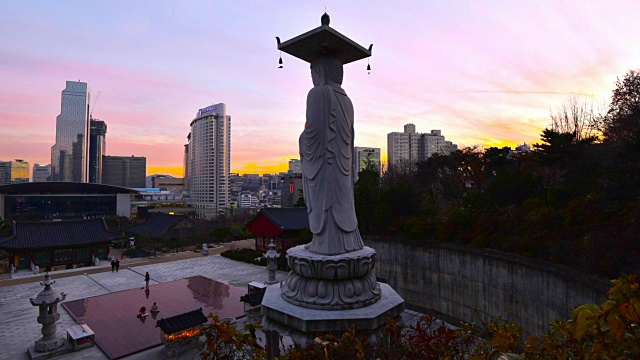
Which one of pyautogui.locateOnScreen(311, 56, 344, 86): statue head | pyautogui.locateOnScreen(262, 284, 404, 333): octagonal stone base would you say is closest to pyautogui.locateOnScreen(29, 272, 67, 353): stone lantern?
pyautogui.locateOnScreen(262, 284, 404, 333): octagonal stone base

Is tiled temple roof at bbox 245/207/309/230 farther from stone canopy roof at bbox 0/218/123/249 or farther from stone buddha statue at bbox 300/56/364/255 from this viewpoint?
stone buddha statue at bbox 300/56/364/255

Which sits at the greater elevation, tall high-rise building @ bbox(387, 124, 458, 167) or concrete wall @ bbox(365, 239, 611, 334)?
tall high-rise building @ bbox(387, 124, 458, 167)

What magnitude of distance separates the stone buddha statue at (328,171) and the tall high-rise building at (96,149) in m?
139

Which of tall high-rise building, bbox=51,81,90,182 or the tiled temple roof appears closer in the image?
the tiled temple roof

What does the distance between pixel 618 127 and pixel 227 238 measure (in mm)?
31625

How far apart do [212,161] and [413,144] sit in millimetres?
49567

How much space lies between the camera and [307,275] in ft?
Result: 21.3

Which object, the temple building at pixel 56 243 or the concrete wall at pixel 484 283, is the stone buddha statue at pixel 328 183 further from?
the temple building at pixel 56 243

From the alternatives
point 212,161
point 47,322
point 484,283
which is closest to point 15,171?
point 212,161

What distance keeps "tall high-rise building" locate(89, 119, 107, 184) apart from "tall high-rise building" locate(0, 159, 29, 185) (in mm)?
37688

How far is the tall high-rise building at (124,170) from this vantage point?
460 ft

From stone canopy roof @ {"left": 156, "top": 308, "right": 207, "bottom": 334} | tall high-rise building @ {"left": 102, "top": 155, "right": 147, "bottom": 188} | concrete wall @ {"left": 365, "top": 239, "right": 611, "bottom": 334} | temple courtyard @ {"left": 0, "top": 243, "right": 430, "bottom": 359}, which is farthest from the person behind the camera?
tall high-rise building @ {"left": 102, "top": 155, "right": 147, "bottom": 188}

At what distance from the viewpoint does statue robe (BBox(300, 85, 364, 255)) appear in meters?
7.00

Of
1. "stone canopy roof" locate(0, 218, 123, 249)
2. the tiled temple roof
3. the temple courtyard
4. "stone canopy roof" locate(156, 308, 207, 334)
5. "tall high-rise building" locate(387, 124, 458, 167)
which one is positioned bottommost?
the temple courtyard
